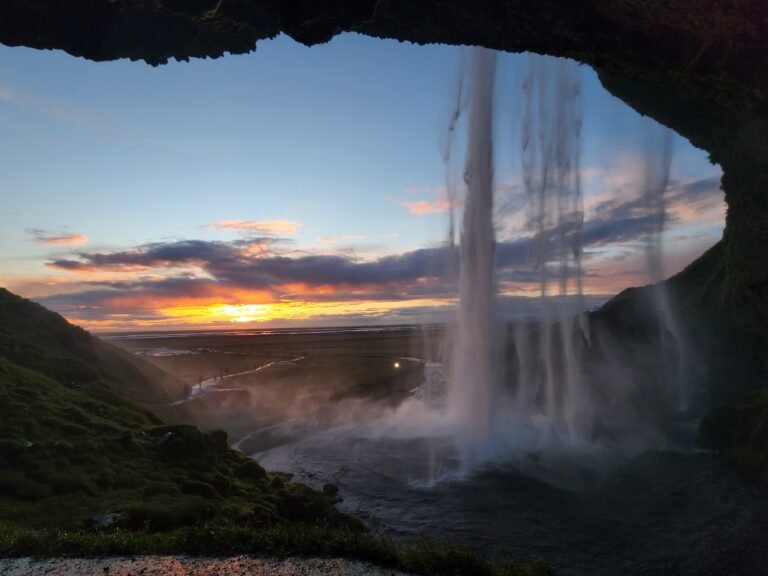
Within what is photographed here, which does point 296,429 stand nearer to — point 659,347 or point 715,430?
point 715,430

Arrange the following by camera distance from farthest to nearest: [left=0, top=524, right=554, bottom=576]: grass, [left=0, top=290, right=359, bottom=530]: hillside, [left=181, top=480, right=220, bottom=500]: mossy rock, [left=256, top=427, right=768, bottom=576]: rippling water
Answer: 1. [left=181, top=480, right=220, bottom=500]: mossy rock
2. [left=256, top=427, right=768, bottom=576]: rippling water
3. [left=0, top=290, right=359, bottom=530]: hillside
4. [left=0, top=524, right=554, bottom=576]: grass

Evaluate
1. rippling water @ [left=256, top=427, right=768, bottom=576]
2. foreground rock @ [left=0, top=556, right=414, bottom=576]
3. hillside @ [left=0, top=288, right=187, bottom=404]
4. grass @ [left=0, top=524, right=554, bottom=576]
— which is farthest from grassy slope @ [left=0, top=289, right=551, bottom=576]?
rippling water @ [left=256, top=427, right=768, bottom=576]

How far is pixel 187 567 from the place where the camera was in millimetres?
10430

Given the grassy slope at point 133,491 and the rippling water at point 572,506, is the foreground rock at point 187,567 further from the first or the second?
the rippling water at point 572,506

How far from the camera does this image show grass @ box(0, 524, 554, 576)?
1108 cm

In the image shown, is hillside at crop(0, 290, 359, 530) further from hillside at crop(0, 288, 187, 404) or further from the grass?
the grass

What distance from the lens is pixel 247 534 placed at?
39.2 feet

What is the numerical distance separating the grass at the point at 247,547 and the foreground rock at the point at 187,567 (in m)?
0.41

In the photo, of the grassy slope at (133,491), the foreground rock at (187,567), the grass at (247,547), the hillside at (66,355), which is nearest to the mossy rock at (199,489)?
the grassy slope at (133,491)

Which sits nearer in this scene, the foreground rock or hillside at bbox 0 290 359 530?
the foreground rock

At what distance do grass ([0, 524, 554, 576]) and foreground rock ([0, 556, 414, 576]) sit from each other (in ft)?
1.35

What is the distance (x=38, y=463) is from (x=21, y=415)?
14.0 feet

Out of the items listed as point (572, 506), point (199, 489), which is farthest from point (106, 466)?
point (572, 506)

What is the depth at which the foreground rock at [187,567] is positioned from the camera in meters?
10.0
